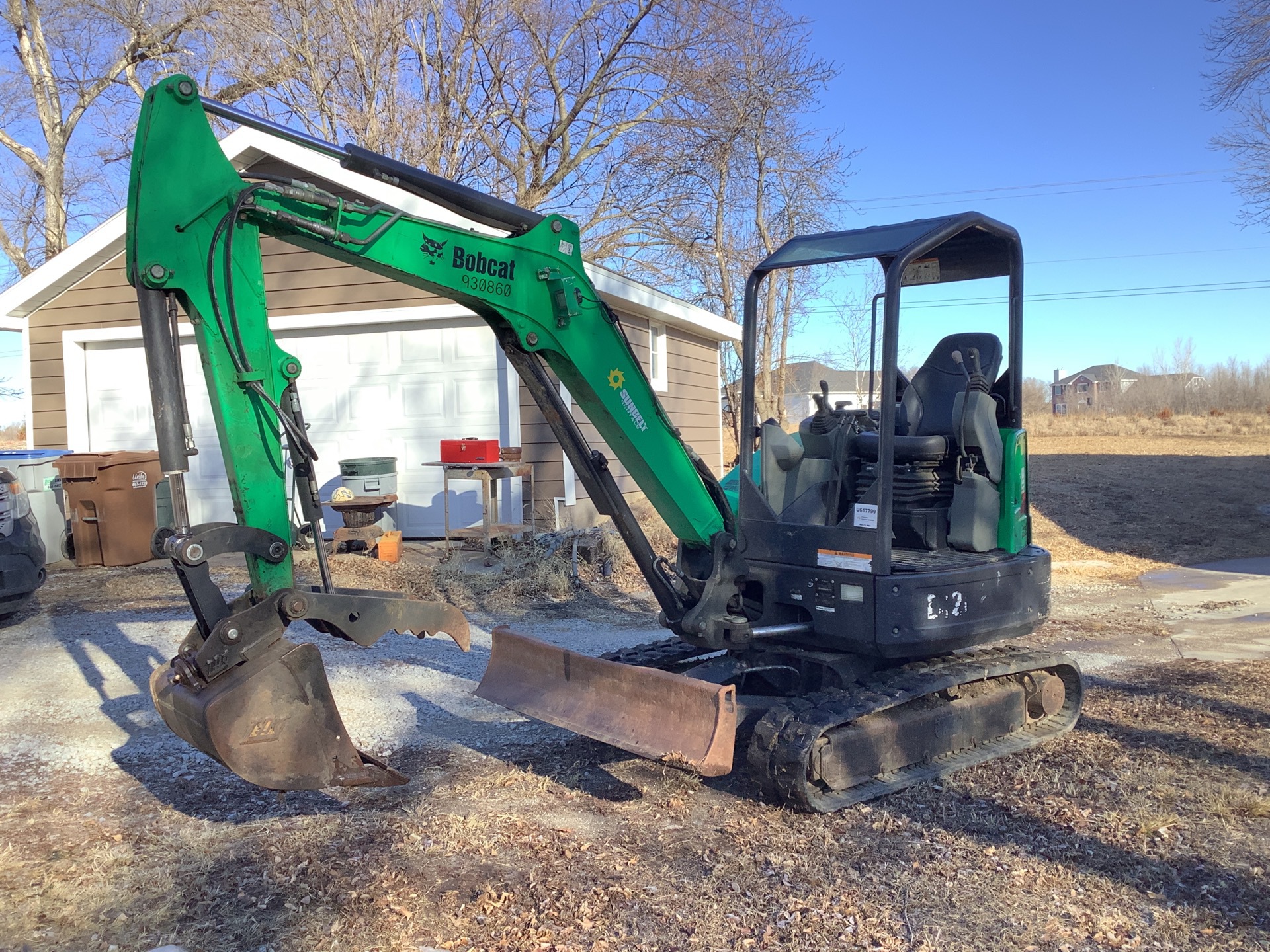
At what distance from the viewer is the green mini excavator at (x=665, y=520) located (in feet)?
11.9

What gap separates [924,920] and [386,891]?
191 centimetres

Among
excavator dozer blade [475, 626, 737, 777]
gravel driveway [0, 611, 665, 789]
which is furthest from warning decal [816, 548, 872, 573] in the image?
gravel driveway [0, 611, 665, 789]

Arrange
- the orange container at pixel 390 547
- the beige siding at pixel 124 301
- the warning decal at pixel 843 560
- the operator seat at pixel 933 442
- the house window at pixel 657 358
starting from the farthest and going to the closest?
1. the house window at pixel 657 358
2. the beige siding at pixel 124 301
3. the orange container at pixel 390 547
4. the operator seat at pixel 933 442
5. the warning decal at pixel 843 560

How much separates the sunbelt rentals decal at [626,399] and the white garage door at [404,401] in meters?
6.74

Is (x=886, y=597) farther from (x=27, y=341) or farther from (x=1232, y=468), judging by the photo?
(x=1232, y=468)

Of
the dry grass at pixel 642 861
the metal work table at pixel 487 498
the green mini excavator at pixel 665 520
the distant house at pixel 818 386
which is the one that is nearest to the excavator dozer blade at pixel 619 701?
the green mini excavator at pixel 665 520

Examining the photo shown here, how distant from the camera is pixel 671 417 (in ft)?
48.1

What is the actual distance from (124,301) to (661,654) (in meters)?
10.3

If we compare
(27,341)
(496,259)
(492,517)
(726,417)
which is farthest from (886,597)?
(726,417)

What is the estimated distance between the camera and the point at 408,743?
5504 mm

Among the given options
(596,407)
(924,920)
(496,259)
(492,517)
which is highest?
(496,259)

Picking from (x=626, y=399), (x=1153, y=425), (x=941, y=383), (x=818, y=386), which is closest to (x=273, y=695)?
(x=626, y=399)

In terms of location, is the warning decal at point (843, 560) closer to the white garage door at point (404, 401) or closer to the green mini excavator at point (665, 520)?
the green mini excavator at point (665, 520)

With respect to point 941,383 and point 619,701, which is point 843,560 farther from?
point 941,383
